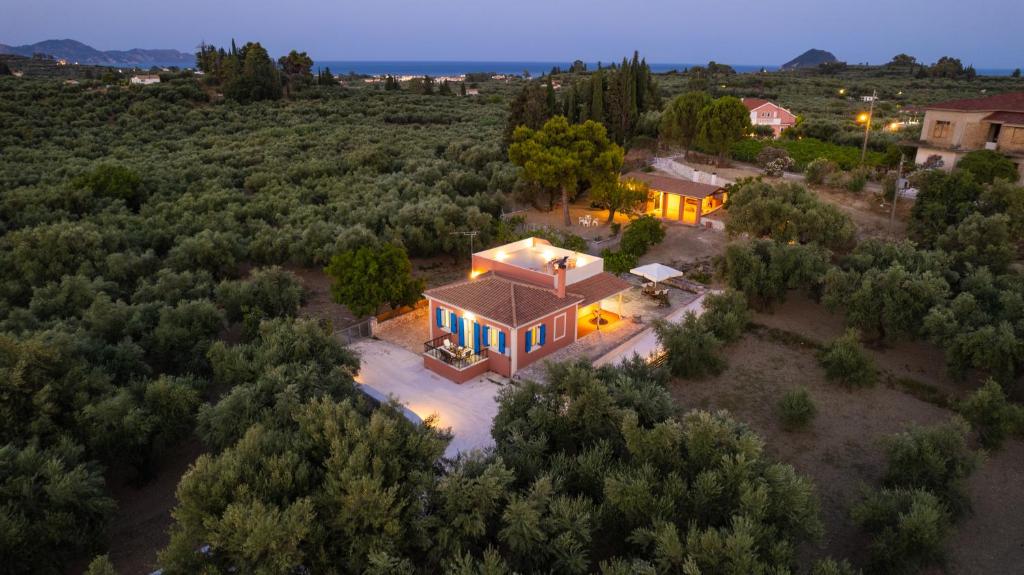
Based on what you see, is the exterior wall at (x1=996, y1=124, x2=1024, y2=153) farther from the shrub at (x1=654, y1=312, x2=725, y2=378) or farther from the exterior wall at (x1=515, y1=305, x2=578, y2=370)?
the exterior wall at (x1=515, y1=305, x2=578, y2=370)

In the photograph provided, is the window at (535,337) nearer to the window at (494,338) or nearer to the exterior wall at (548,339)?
the exterior wall at (548,339)

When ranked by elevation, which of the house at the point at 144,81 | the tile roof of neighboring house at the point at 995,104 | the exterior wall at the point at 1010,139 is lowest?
the exterior wall at the point at 1010,139

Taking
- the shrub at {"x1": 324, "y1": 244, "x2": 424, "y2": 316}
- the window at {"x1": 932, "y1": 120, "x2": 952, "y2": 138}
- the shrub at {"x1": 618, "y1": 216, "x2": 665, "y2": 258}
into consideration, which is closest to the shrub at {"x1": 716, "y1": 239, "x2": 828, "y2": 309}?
the shrub at {"x1": 618, "y1": 216, "x2": 665, "y2": 258}

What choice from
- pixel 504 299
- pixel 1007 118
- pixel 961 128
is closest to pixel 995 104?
pixel 1007 118

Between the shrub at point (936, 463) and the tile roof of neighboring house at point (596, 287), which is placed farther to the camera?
the tile roof of neighboring house at point (596, 287)

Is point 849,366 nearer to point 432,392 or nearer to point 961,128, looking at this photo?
point 432,392

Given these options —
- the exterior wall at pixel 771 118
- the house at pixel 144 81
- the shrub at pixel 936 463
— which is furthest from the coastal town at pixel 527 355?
the house at pixel 144 81

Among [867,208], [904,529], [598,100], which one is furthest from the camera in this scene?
[598,100]
